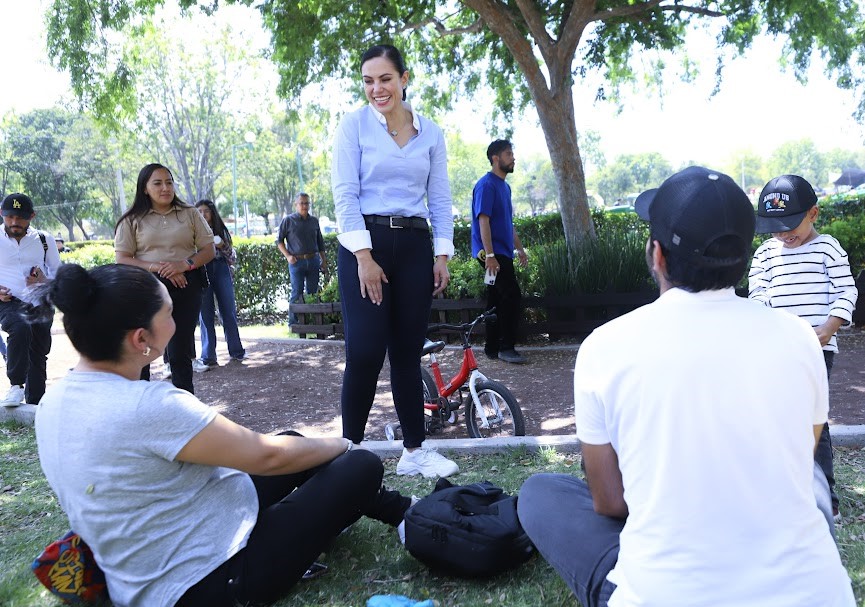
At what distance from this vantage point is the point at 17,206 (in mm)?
6258

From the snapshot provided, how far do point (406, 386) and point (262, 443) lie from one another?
167 centimetres

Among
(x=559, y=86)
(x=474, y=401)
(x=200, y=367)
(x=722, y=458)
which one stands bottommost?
(x=200, y=367)

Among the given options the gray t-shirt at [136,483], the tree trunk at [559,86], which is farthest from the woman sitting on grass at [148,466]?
the tree trunk at [559,86]

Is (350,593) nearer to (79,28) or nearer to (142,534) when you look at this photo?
(142,534)

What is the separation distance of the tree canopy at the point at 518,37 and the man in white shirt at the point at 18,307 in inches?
148

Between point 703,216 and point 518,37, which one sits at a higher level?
point 518,37

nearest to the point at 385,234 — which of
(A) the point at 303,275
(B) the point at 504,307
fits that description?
(B) the point at 504,307

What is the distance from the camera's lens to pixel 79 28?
8969 millimetres

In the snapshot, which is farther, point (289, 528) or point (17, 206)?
point (17, 206)

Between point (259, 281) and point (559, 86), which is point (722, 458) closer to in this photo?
point (559, 86)

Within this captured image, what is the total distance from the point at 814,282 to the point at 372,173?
2147mm

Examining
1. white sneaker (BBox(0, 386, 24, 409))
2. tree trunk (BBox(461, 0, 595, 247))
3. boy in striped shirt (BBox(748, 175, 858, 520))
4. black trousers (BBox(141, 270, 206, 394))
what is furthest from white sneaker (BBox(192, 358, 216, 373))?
boy in striped shirt (BBox(748, 175, 858, 520))

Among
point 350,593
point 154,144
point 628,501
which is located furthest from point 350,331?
point 154,144

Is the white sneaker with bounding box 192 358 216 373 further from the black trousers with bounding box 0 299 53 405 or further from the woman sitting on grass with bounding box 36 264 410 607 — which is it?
the woman sitting on grass with bounding box 36 264 410 607
